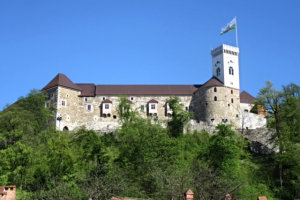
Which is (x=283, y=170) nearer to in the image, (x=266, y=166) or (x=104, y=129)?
(x=266, y=166)

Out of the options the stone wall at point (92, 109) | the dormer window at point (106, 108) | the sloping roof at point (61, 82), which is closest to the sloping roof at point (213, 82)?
the stone wall at point (92, 109)

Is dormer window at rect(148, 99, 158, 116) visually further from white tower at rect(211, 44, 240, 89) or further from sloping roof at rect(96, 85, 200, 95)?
white tower at rect(211, 44, 240, 89)

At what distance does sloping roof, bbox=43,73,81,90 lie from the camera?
3004 inches

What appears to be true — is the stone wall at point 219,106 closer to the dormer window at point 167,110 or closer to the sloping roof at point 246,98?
the sloping roof at point 246,98

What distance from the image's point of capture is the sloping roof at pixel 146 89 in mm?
80312

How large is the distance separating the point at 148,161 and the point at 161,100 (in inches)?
1451

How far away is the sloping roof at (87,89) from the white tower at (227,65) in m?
23.0

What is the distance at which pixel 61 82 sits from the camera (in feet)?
251

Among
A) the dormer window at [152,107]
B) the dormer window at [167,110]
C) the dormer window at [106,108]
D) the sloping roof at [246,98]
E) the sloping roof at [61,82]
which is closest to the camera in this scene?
the sloping roof at [61,82]

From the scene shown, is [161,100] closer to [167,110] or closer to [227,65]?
[167,110]

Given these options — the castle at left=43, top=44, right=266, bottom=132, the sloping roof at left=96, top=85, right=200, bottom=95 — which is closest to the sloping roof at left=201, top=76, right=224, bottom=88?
the castle at left=43, top=44, right=266, bottom=132

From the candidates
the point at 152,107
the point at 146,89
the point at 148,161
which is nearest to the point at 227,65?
the point at 152,107

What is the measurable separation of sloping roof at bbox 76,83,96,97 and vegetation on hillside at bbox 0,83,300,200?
17809mm

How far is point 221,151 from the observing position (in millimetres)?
46375
